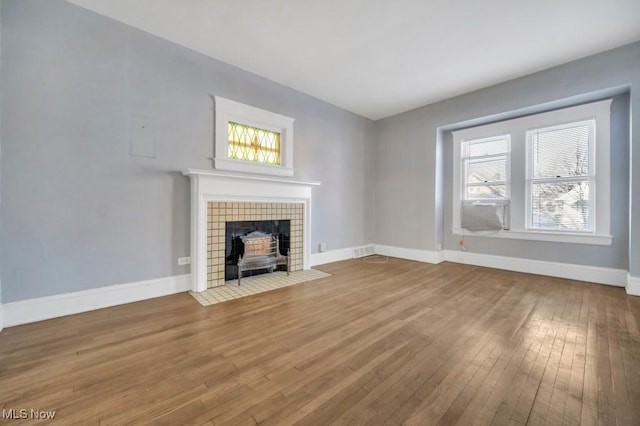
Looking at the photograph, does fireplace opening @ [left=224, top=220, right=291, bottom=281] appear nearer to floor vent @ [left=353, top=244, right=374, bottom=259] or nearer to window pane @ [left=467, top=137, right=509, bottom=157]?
floor vent @ [left=353, top=244, right=374, bottom=259]

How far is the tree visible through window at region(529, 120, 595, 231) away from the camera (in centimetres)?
356

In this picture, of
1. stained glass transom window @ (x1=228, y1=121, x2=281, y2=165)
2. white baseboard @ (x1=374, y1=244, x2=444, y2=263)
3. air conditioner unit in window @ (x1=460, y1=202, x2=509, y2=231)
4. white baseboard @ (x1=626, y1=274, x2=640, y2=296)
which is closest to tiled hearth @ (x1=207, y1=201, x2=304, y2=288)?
stained glass transom window @ (x1=228, y1=121, x2=281, y2=165)

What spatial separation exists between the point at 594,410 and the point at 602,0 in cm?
346

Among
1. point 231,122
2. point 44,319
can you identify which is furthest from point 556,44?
point 44,319

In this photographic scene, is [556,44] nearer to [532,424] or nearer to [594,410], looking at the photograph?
[594,410]

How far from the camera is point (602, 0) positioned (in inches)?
93.3

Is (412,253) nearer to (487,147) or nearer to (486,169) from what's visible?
(486,169)

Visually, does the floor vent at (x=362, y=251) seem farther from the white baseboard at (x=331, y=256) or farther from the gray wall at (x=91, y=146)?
the gray wall at (x=91, y=146)

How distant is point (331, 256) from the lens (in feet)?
A: 15.6

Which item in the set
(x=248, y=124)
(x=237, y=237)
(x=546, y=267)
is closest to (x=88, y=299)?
(x=237, y=237)

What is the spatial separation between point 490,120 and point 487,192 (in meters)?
1.24

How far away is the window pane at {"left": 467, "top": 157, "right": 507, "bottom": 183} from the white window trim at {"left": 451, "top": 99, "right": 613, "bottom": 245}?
0.15m

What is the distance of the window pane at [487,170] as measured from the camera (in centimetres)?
430

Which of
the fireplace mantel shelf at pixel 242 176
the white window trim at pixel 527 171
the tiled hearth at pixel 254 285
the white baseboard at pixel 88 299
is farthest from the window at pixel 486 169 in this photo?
the white baseboard at pixel 88 299
